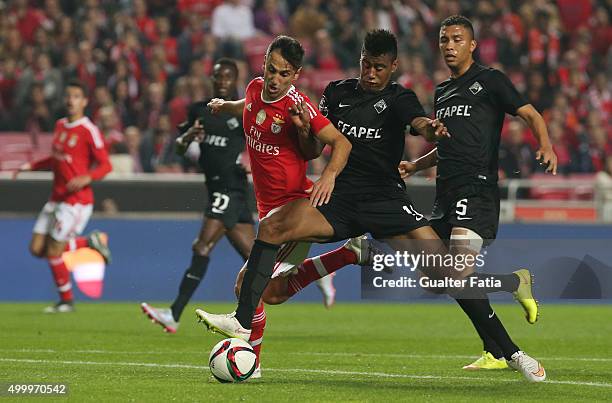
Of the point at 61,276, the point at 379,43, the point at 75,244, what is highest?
the point at 379,43

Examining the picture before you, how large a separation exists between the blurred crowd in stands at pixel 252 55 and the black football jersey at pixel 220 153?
5.12 meters

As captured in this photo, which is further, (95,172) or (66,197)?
(66,197)

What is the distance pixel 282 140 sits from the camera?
877 centimetres

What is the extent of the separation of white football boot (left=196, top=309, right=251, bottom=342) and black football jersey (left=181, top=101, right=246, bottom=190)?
4.82m

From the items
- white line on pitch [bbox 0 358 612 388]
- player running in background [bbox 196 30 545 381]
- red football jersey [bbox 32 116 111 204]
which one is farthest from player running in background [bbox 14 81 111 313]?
player running in background [bbox 196 30 545 381]

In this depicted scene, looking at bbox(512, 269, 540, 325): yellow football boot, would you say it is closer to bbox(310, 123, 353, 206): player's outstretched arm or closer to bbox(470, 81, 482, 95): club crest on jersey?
bbox(470, 81, 482, 95): club crest on jersey

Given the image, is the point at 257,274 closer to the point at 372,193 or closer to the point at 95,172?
the point at 372,193

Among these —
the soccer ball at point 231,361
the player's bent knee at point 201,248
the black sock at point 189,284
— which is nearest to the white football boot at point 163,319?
the black sock at point 189,284

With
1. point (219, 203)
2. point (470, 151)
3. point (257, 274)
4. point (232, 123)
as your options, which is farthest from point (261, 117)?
point (232, 123)

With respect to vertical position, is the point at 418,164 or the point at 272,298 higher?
the point at 418,164

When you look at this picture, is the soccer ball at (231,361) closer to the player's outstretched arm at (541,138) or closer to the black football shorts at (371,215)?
the black football shorts at (371,215)

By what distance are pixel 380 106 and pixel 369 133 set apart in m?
0.20

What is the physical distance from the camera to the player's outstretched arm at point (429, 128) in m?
8.23

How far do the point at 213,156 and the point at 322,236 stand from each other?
450 centimetres
